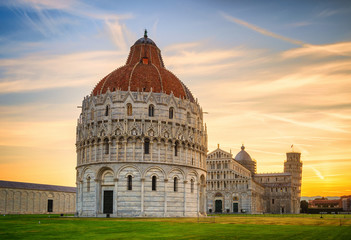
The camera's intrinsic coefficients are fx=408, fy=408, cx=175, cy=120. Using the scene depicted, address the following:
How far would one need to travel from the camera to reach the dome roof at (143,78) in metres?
69.3

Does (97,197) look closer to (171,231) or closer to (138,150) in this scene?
(138,150)

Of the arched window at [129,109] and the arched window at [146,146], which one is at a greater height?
the arched window at [129,109]

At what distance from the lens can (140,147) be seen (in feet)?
210

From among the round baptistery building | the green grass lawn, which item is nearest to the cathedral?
the round baptistery building

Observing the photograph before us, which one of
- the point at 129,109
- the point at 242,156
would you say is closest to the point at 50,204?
the point at 129,109

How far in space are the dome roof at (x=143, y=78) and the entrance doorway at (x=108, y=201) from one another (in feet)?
56.6

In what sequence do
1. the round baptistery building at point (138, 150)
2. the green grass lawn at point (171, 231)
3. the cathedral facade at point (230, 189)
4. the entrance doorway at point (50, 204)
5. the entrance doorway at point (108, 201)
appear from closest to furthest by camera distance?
the green grass lawn at point (171, 231) → the round baptistery building at point (138, 150) → the entrance doorway at point (108, 201) → the entrance doorway at point (50, 204) → the cathedral facade at point (230, 189)

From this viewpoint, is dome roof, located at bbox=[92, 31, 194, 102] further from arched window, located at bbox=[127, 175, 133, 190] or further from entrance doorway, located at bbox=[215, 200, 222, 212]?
entrance doorway, located at bbox=[215, 200, 222, 212]

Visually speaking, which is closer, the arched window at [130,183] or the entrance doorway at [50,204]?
the arched window at [130,183]

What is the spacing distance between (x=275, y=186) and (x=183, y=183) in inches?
4331

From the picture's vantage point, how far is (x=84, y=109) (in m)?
70.9

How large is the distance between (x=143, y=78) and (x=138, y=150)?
1349cm

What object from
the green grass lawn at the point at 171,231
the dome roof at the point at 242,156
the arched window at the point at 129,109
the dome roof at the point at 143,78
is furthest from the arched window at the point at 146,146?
the dome roof at the point at 242,156

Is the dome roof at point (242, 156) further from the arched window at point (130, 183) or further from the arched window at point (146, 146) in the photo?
the arched window at point (130, 183)
